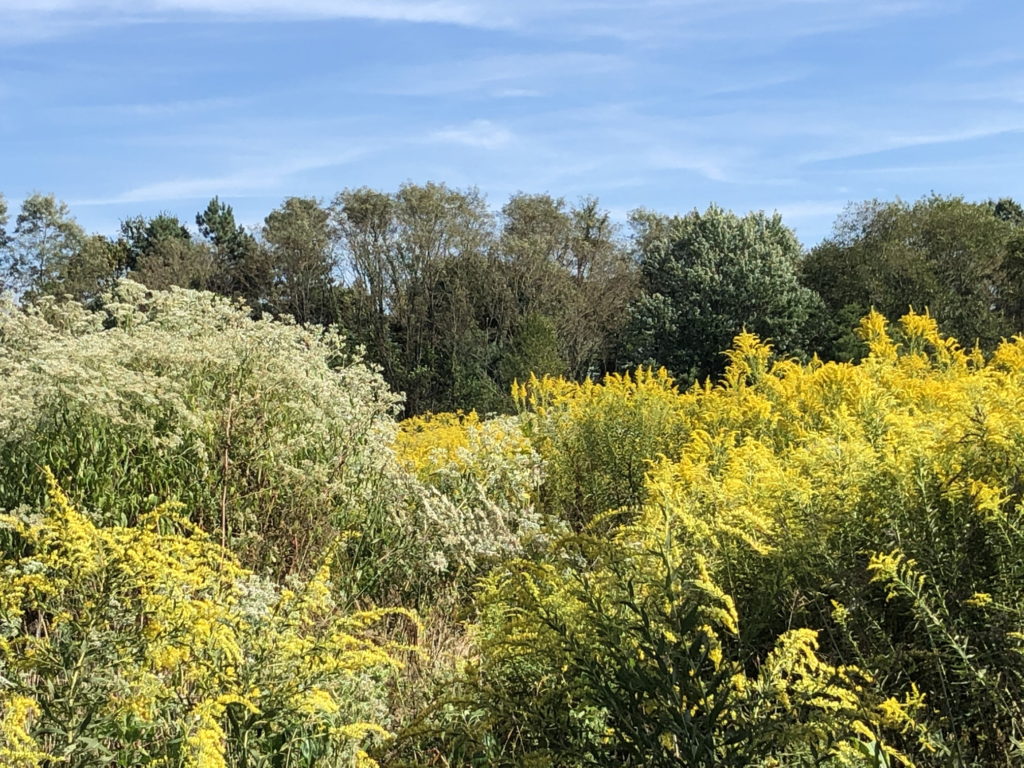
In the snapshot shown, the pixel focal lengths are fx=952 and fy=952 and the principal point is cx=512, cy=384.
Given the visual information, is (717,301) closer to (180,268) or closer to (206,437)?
(180,268)

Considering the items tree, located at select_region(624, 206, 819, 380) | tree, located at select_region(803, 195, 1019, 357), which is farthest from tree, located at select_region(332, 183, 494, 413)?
tree, located at select_region(803, 195, 1019, 357)

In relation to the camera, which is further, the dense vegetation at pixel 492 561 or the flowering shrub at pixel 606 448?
the flowering shrub at pixel 606 448

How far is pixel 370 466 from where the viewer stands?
507 centimetres

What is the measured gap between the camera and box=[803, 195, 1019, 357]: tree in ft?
87.4

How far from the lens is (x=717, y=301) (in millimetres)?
26266

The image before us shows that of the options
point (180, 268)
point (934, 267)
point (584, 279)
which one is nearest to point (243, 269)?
point (180, 268)

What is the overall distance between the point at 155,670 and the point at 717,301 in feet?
80.7

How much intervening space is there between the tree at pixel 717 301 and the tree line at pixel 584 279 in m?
0.05

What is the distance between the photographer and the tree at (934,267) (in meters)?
26.6

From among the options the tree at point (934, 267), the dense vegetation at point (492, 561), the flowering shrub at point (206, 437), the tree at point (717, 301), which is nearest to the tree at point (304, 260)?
the tree at point (717, 301)

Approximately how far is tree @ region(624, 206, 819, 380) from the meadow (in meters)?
20.9

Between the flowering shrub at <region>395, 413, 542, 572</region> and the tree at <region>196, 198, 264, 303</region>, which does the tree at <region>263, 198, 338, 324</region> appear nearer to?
the tree at <region>196, 198, 264, 303</region>

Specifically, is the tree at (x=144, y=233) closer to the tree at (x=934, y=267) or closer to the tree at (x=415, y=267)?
the tree at (x=415, y=267)

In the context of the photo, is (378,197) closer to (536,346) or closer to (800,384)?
(536,346)
